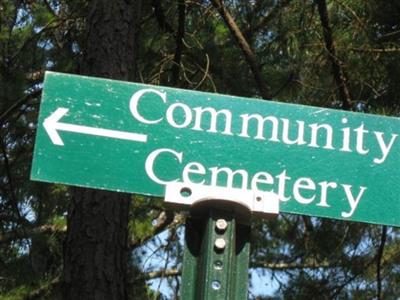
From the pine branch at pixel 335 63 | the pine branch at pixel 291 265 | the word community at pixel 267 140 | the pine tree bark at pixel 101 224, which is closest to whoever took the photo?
the word community at pixel 267 140

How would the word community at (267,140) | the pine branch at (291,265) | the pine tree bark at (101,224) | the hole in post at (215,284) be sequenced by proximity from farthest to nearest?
1. the pine branch at (291,265)
2. the pine tree bark at (101,224)
3. the word community at (267,140)
4. the hole in post at (215,284)

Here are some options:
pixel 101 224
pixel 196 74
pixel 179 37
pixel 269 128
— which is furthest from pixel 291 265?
pixel 269 128

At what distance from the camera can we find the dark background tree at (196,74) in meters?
3.00

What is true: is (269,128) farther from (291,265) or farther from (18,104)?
(291,265)

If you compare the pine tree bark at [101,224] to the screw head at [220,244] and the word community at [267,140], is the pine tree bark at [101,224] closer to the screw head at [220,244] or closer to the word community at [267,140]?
the word community at [267,140]

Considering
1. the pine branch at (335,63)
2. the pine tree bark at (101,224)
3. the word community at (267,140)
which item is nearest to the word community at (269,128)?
the word community at (267,140)

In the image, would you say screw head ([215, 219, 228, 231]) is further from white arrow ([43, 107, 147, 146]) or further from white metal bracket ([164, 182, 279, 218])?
white arrow ([43, 107, 147, 146])

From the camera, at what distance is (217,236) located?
→ 4.01 feet

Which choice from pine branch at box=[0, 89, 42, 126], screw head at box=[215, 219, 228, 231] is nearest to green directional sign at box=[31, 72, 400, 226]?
screw head at box=[215, 219, 228, 231]

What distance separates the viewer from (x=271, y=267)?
4895mm

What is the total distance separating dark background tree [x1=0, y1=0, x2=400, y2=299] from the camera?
3.00 meters

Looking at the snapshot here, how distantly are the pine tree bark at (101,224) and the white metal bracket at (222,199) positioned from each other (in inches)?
34.3

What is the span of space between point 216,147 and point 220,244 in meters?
0.21

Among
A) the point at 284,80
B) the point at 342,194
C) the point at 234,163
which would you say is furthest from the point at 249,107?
the point at 284,80
